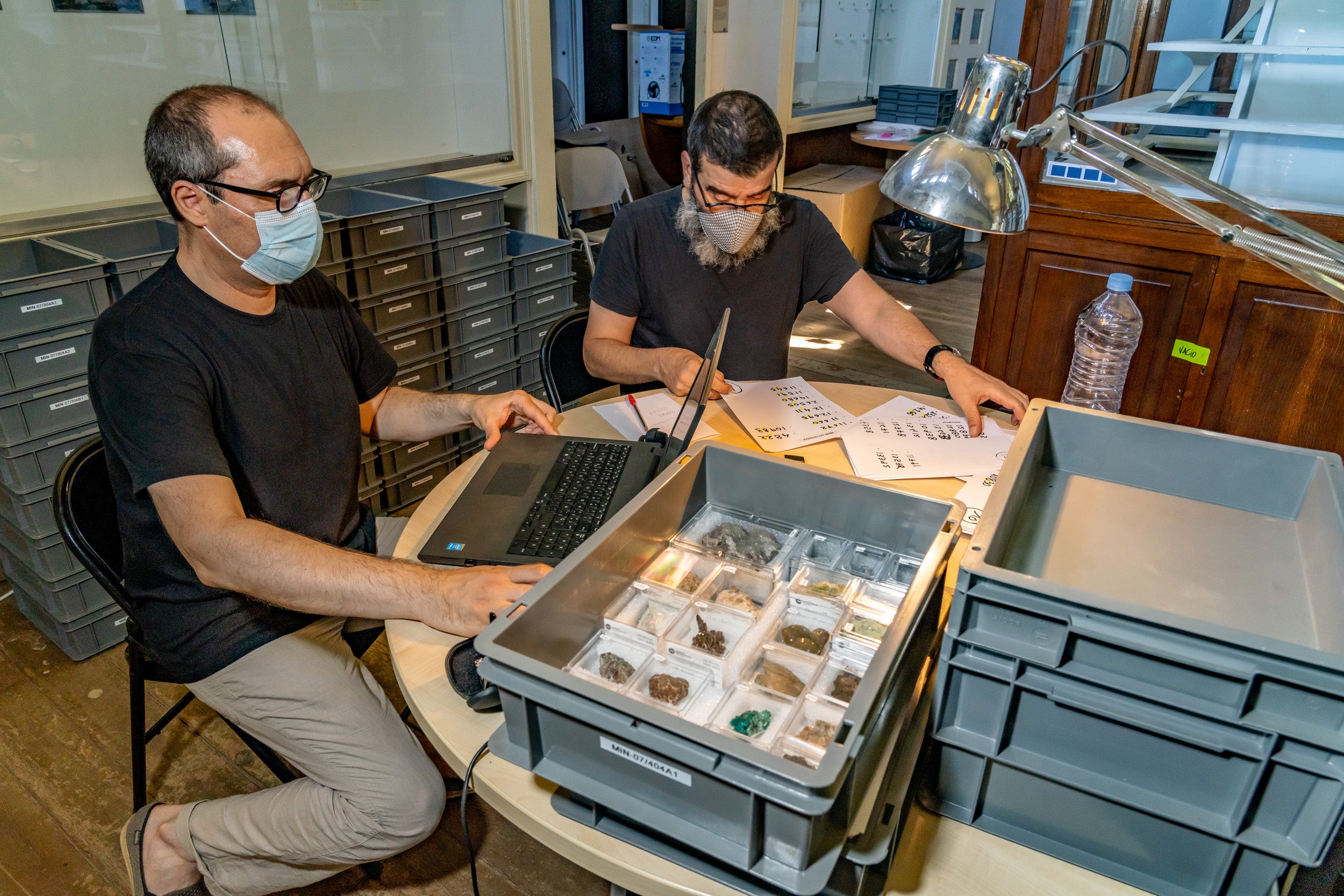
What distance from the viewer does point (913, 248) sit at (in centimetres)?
551

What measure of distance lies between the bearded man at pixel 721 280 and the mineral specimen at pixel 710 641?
105 centimetres

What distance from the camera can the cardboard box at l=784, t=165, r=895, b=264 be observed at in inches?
204

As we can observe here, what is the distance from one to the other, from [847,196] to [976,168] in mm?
4473

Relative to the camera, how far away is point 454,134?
3.54 m

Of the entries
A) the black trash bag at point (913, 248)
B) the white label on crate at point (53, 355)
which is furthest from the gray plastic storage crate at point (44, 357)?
the black trash bag at point (913, 248)

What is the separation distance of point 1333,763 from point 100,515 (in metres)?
1.73

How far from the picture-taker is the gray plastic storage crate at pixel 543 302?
3.20m

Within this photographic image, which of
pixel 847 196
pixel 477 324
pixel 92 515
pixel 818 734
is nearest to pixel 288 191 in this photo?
pixel 92 515

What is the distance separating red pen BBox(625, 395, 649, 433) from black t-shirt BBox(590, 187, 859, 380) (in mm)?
266

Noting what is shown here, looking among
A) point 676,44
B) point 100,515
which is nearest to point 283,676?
point 100,515

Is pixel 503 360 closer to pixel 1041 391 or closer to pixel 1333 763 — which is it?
pixel 1041 391

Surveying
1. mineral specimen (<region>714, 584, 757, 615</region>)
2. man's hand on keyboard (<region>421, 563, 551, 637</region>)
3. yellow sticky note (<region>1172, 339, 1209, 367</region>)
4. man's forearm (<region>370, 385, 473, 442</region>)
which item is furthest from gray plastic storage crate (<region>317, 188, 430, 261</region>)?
yellow sticky note (<region>1172, 339, 1209, 367</region>)

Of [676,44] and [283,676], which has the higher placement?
[676,44]

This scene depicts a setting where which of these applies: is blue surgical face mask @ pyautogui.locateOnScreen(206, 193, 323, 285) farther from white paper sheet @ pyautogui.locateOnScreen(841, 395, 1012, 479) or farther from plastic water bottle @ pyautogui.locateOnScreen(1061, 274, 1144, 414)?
plastic water bottle @ pyautogui.locateOnScreen(1061, 274, 1144, 414)
